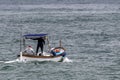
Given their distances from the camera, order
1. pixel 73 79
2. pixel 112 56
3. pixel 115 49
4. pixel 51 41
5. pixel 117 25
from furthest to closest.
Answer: pixel 117 25 → pixel 51 41 → pixel 115 49 → pixel 112 56 → pixel 73 79

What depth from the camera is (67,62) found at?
54875mm

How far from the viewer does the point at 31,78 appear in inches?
1842

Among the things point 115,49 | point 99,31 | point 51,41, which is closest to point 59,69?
point 115,49

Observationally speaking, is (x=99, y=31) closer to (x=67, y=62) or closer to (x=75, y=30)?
(x=75, y=30)

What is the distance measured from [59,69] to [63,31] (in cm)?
3629

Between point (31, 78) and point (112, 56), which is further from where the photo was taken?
point (112, 56)

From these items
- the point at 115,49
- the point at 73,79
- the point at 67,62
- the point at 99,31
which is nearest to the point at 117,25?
the point at 99,31

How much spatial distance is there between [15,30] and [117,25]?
16.8 meters

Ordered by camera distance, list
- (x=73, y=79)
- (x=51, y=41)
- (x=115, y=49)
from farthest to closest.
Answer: (x=51, y=41)
(x=115, y=49)
(x=73, y=79)

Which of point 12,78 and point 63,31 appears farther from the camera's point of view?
point 63,31

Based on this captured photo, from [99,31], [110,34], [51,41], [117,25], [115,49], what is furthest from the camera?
[117,25]

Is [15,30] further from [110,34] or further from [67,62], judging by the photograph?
[67,62]

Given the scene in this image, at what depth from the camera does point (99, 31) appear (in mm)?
86250

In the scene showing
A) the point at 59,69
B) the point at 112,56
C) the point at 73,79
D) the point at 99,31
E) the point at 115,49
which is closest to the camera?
the point at 73,79
